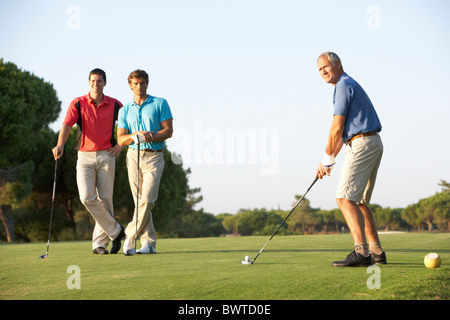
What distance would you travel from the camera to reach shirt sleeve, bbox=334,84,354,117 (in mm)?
5676

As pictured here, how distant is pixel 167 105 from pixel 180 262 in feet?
8.63

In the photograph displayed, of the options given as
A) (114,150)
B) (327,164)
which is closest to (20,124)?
(114,150)

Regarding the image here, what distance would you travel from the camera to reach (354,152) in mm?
5676

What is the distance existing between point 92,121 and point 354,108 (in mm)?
4128

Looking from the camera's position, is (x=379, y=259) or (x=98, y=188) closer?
(x=379, y=259)

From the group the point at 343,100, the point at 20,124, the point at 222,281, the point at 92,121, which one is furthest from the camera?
the point at 20,124

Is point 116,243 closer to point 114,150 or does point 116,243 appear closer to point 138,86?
point 114,150

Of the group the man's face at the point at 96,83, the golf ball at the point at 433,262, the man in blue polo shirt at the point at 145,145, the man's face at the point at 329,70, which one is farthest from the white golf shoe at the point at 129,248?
the golf ball at the point at 433,262

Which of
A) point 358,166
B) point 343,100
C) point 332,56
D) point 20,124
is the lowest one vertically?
point 358,166

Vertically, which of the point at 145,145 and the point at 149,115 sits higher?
the point at 149,115

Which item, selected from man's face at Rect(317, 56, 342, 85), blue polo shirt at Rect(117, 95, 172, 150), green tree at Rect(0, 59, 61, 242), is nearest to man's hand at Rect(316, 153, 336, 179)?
man's face at Rect(317, 56, 342, 85)

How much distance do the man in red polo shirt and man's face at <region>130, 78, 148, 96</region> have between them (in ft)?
1.94

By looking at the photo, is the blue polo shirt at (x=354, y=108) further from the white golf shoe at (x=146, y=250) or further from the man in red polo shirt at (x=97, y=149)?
the man in red polo shirt at (x=97, y=149)
